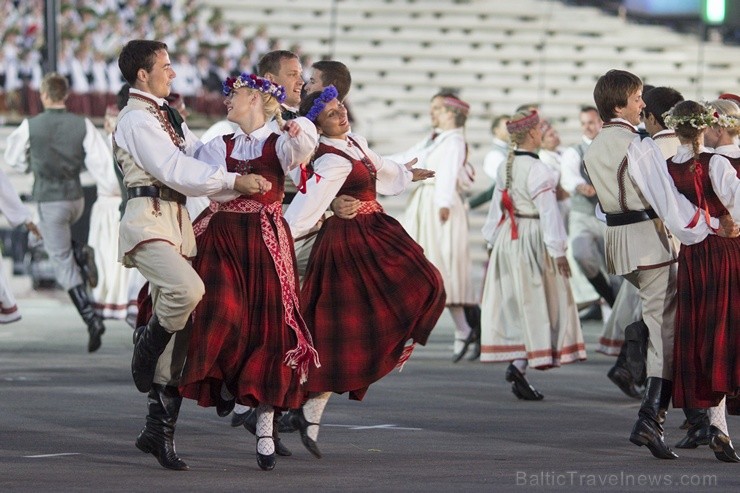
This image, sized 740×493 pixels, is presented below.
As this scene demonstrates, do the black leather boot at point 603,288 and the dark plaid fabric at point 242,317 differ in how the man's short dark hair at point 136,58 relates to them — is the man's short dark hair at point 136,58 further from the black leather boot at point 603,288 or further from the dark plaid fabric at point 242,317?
the black leather boot at point 603,288

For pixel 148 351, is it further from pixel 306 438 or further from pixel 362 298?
pixel 362 298

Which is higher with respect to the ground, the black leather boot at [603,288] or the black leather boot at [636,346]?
the black leather boot at [636,346]

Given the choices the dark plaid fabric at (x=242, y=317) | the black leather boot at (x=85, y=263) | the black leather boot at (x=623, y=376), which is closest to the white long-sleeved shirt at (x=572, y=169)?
the black leather boot at (x=85, y=263)

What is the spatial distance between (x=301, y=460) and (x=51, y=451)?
1.05 meters

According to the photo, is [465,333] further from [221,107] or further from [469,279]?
[221,107]

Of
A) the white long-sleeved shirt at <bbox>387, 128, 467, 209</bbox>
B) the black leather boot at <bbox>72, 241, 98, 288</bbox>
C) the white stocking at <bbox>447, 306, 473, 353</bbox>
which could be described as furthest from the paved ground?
the white long-sleeved shirt at <bbox>387, 128, 467, 209</bbox>

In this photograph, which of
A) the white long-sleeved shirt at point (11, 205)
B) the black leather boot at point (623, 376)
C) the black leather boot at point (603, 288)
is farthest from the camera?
the black leather boot at point (603, 288)

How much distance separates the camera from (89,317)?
11477mm

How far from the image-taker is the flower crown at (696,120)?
6.87 meters

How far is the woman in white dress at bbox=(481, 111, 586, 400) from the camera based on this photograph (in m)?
9.34

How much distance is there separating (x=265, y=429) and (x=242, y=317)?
46 centimetres

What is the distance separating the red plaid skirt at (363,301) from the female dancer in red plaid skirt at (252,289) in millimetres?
355

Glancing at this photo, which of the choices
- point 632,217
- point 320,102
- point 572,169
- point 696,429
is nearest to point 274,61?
point 320,102

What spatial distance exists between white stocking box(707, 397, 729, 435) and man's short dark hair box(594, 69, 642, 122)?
1.48m
